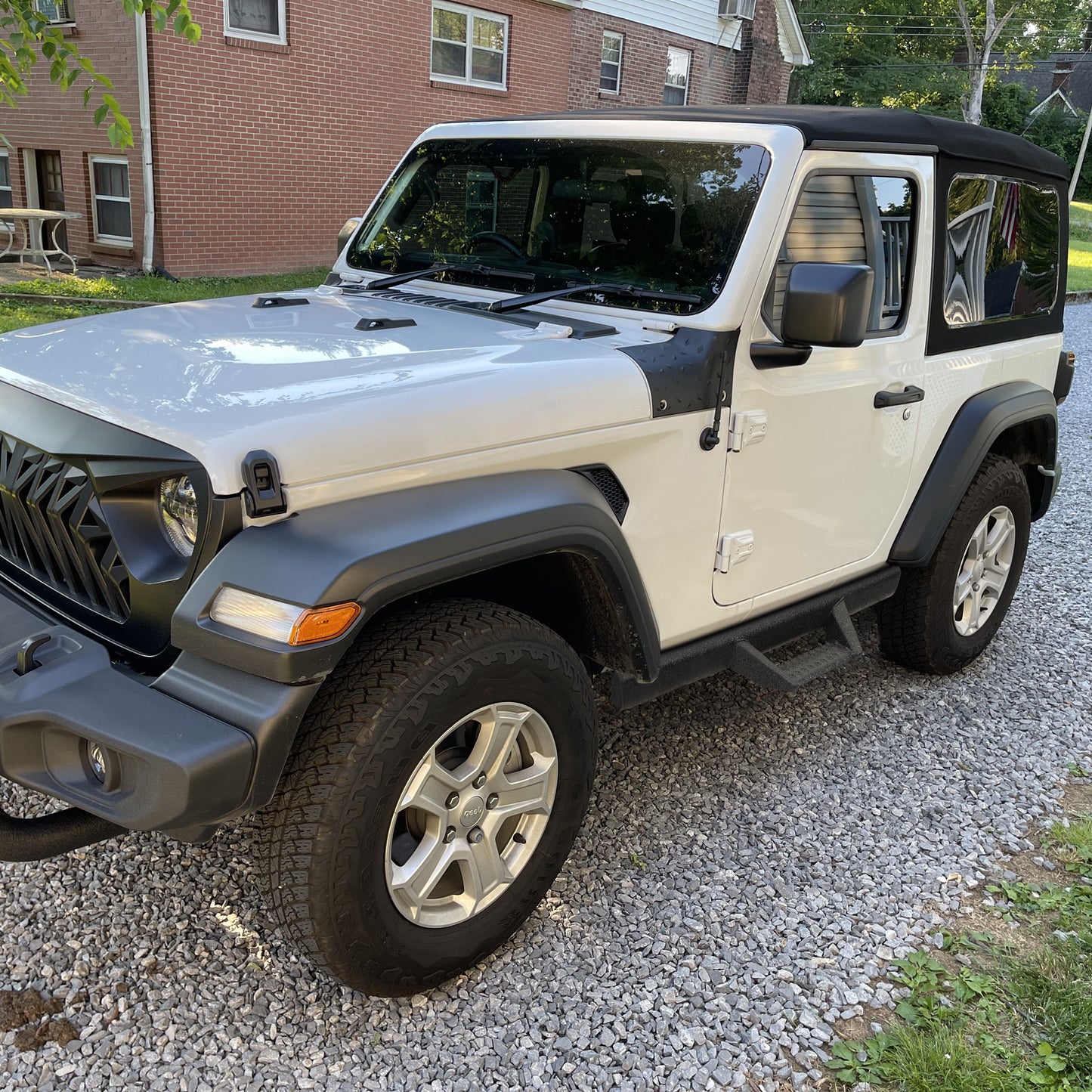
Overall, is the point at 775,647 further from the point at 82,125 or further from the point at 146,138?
the point at 82,125

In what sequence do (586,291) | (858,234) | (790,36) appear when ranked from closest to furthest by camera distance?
(586,291)
(858,234)
(790,36)

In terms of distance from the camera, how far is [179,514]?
219 cm

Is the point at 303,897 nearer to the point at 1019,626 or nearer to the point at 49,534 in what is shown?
the point at 49,534

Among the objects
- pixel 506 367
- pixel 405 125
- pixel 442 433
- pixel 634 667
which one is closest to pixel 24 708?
pixel 442 433

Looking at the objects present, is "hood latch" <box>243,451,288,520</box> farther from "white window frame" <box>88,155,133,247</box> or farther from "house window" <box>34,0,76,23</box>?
"house window" <box>34,0,76,23</box>

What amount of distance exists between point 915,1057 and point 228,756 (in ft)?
5.56

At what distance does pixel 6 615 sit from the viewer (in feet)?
7.82

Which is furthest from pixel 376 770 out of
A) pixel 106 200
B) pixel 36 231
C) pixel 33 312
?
pixel 106 200

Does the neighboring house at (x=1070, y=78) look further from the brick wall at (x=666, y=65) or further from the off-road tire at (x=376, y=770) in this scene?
the off-road tire at (x=376, y=770)

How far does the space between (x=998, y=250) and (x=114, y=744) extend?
3.59 m

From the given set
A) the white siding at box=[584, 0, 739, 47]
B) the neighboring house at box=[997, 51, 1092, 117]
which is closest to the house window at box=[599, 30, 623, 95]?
the white siding at box=[584, 0, 739, 47]

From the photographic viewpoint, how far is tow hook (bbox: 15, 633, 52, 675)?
2148mm

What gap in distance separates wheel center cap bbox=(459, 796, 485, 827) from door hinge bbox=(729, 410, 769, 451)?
3.94 ft

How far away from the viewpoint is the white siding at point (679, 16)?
60.1 ft
